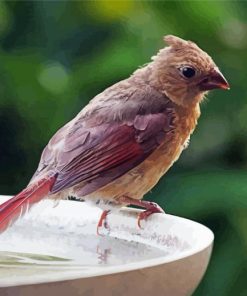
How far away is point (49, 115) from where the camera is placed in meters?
1.52

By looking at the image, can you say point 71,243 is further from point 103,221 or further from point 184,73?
point 184,73

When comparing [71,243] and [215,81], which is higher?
[215,81]

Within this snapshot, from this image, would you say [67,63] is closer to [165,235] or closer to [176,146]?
[176,146]

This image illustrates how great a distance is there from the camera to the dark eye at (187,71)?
118 cm

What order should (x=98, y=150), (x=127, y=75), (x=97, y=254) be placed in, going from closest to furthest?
(x=97, y=254), (x=98, y=150), (x=127, y=75)

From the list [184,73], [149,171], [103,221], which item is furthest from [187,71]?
[103,221]

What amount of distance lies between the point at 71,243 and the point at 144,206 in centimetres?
14

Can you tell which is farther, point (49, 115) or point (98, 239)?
point (49, 115)

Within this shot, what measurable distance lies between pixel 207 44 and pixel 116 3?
0.53 feet

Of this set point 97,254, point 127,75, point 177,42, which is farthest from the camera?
point 127,75

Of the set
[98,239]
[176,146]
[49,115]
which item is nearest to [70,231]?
[98,239]

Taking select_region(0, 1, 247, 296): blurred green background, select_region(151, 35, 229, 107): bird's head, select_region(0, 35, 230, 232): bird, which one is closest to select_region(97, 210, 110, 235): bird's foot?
select_region(0, 35, 230, 232): bird

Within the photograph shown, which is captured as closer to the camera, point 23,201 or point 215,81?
point 23,201

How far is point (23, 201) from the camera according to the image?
0.93m
